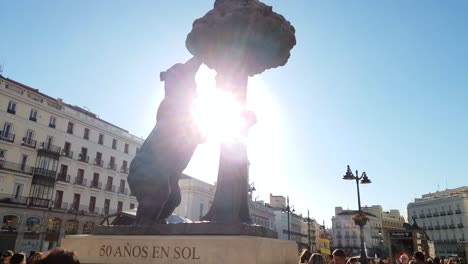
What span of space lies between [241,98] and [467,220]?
70497mm

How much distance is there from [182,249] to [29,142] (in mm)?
31844

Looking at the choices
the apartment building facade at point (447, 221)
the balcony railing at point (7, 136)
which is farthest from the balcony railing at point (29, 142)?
the apartment building facade at point (447, 221)

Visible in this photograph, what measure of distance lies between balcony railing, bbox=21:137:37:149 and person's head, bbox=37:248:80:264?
32.7 m

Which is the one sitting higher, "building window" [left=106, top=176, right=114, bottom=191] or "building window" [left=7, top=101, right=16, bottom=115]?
"building window" [left=7, top=101, right=16, bottom=115]

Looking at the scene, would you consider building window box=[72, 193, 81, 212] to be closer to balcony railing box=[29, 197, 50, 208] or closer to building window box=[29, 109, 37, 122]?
balcony railing box=[29, 197, 50, 208]

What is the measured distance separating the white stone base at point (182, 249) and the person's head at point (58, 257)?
5.28 ft

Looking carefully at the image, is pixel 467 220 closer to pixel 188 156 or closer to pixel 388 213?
pixel 388 213

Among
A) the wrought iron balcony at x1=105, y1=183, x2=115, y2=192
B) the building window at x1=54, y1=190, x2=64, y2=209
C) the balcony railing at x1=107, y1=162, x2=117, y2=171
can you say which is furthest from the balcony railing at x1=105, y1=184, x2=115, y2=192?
the building window at x1=54, y1=190, x2=64, y2=209

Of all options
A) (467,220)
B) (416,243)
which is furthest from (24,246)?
(467,220)

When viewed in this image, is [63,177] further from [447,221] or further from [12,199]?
[447,221]

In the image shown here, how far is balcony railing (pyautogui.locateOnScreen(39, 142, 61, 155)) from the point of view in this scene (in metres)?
31.4

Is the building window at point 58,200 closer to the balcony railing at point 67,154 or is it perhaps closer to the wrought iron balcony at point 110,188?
the balcony railing at point 67,154

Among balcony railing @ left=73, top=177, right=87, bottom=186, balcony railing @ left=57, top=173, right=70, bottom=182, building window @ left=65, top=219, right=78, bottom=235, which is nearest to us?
building window @ left=65, top=219, right=78, bottom=235

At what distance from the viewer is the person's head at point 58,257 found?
1.93 metres
